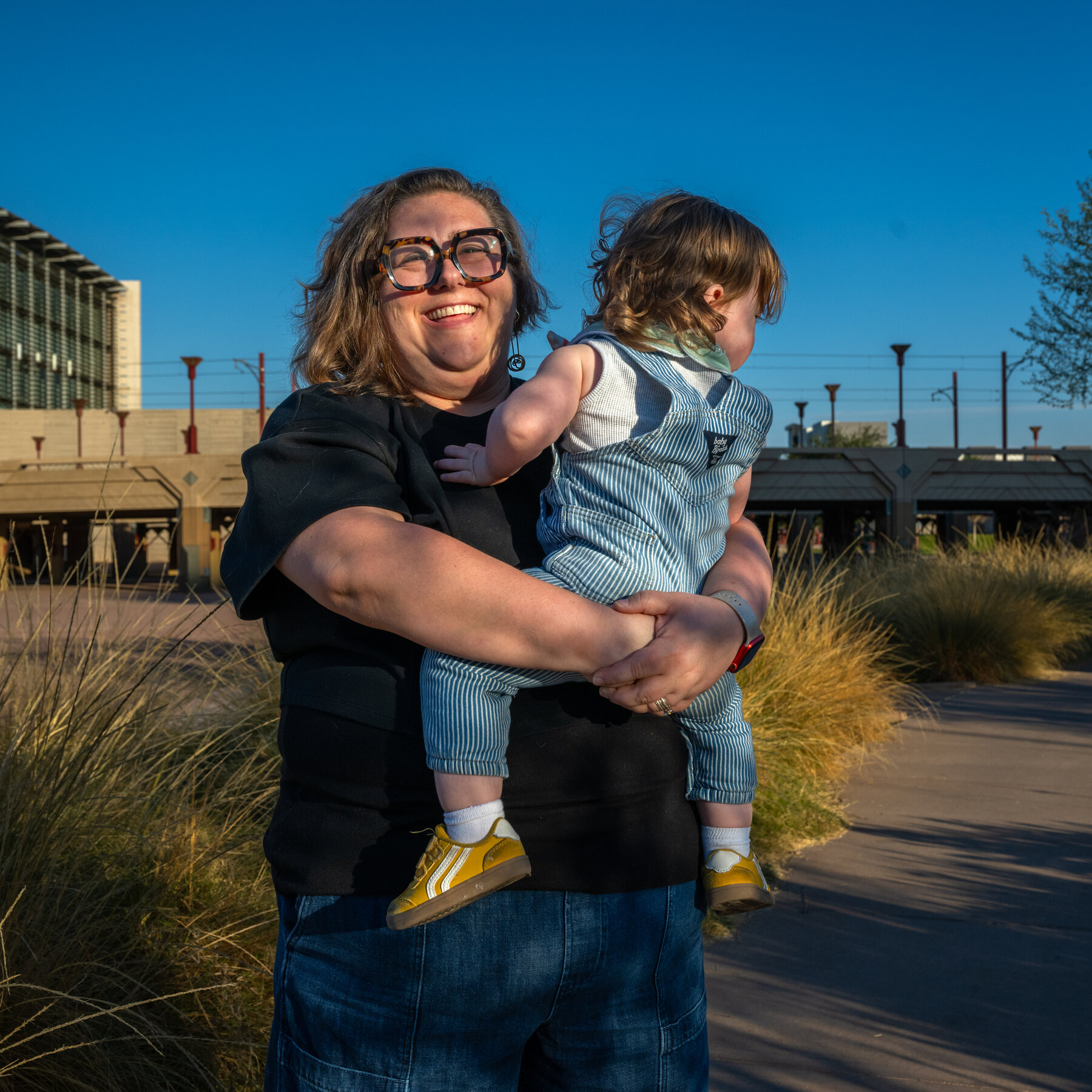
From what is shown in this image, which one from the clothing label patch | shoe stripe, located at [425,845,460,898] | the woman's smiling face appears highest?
the woman's smiling face

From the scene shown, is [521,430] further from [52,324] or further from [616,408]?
[52,324]

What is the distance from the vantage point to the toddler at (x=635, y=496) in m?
1.45

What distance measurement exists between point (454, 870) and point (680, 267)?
1211 mm

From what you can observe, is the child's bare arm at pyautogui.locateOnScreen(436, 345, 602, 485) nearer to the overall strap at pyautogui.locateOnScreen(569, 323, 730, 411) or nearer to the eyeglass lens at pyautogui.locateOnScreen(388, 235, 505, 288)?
the overall strap at pyautogui.locateOnScreen(569, 323, 730, 411)

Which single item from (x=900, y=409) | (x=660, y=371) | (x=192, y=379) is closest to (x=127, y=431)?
(x=192, y=379)

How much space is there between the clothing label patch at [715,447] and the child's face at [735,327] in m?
0.30

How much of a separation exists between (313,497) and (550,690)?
0.45 meters

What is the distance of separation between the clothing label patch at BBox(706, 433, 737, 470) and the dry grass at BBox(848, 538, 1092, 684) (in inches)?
299

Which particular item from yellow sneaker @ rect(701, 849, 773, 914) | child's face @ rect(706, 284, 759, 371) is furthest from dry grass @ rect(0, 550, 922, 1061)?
child's face @ rect(706, 284, 759, 371)

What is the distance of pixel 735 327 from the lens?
6.82 ft

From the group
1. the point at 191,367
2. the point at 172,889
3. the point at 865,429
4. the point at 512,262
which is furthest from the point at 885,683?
the point at 865,429

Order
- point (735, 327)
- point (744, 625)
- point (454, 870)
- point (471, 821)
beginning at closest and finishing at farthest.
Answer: point (454, 870), point (471, 821), point (744, 625), point (735, 327)

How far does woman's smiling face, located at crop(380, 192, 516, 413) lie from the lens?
1838 millimetres

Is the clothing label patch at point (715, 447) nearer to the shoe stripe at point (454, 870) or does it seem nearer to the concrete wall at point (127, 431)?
the shoe stripe at point (454, 870)
